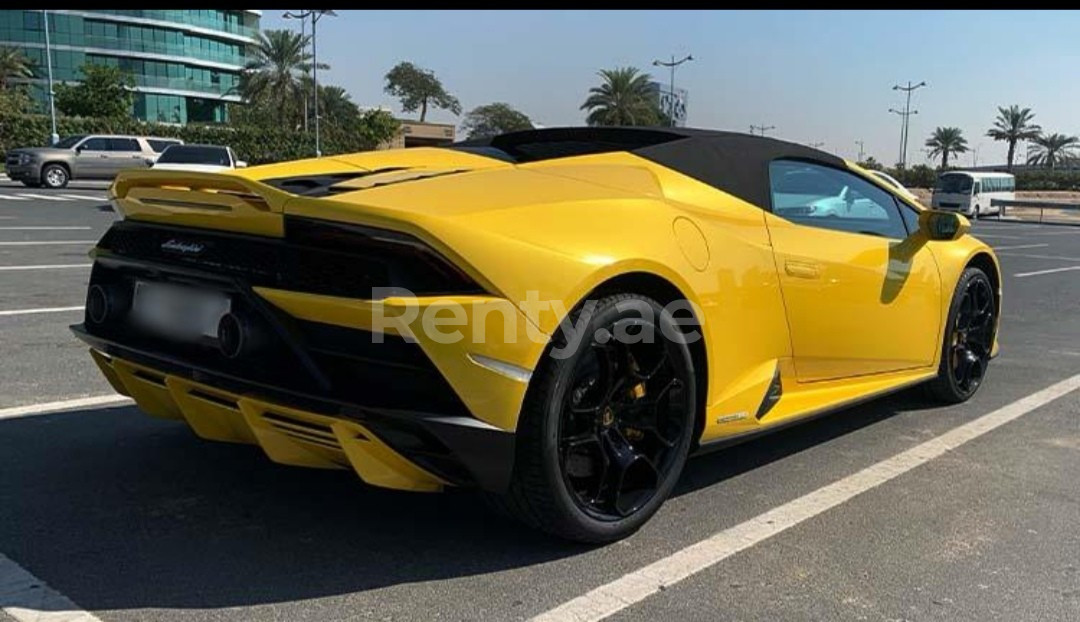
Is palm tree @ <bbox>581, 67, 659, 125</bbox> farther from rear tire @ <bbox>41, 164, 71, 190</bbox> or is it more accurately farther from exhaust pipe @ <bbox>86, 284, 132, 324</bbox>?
exhaust pipe @ <bbox>86, 284, 132, 324</bbox>

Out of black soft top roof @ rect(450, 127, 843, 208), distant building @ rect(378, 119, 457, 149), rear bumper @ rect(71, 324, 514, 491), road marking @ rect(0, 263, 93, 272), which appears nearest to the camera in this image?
rear bumper @ rect(71, 324, 514, 491)

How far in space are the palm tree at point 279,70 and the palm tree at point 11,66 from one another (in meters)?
16.2

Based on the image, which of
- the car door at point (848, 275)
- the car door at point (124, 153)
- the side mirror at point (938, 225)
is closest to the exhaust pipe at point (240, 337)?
the car door at point (848, 275)

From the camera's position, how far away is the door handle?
11.6ft

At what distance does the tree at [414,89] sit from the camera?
103750 mm

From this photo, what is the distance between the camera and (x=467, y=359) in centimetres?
250

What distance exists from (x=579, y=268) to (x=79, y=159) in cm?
2740

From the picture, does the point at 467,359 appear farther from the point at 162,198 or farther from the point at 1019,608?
the point at 1019,608

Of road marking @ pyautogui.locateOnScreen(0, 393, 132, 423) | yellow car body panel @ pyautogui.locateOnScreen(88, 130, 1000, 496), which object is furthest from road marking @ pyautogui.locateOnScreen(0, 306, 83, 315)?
yellow car body panel @ pyautogui.locateOnScreen(88, 130, 1000, 496)

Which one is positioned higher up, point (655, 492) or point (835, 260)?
point (835, 260)

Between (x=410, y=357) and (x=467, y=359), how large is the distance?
156 millimetres

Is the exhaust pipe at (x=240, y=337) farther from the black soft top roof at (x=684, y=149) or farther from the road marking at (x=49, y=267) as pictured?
the road marking at (x=49, y=267)

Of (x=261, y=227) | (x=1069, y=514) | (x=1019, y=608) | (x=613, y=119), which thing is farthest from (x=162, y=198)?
(x=613, y=119)

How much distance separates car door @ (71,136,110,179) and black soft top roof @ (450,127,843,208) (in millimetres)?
25334
